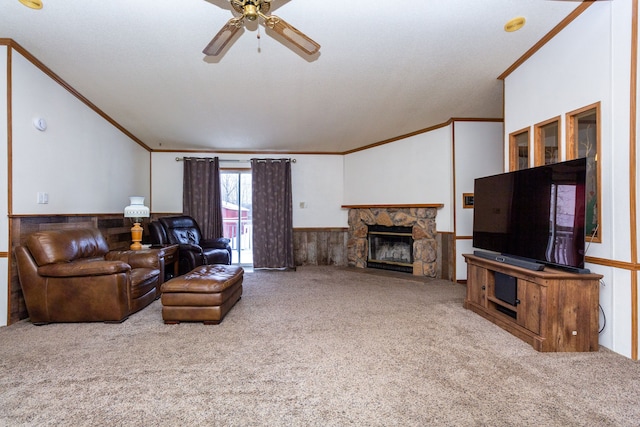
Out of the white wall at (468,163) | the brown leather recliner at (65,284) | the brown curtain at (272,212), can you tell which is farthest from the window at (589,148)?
the brown curtain at (272,212)

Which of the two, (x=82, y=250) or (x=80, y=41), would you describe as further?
(x=82, y=250)

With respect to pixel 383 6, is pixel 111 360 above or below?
below

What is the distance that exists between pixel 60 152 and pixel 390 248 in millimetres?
4888

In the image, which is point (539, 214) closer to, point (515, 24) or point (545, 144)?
point (545, 144)

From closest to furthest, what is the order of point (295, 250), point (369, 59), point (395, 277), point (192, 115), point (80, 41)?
point (80, 41) < point (369, 59) < point (192, 115) < point (395, 277) < point (295, 250)

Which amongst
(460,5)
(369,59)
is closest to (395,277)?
(369,59)

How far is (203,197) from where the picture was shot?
5.95m

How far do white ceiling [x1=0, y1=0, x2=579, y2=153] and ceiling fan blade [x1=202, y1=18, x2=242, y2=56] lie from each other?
9.3 inches

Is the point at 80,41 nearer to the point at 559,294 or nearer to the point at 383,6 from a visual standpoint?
the point at 383,6

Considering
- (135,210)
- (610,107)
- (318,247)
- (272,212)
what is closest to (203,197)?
(272,212)

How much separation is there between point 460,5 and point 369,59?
88 cm

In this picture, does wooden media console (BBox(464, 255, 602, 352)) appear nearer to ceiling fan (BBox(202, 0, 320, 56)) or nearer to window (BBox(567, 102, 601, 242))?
window (BBox(567, 102, 601, 242))

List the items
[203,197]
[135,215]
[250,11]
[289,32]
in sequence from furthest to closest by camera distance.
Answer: [203,197]
[135,215]
[289,32]
[250,11]

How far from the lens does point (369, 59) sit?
288 cm
